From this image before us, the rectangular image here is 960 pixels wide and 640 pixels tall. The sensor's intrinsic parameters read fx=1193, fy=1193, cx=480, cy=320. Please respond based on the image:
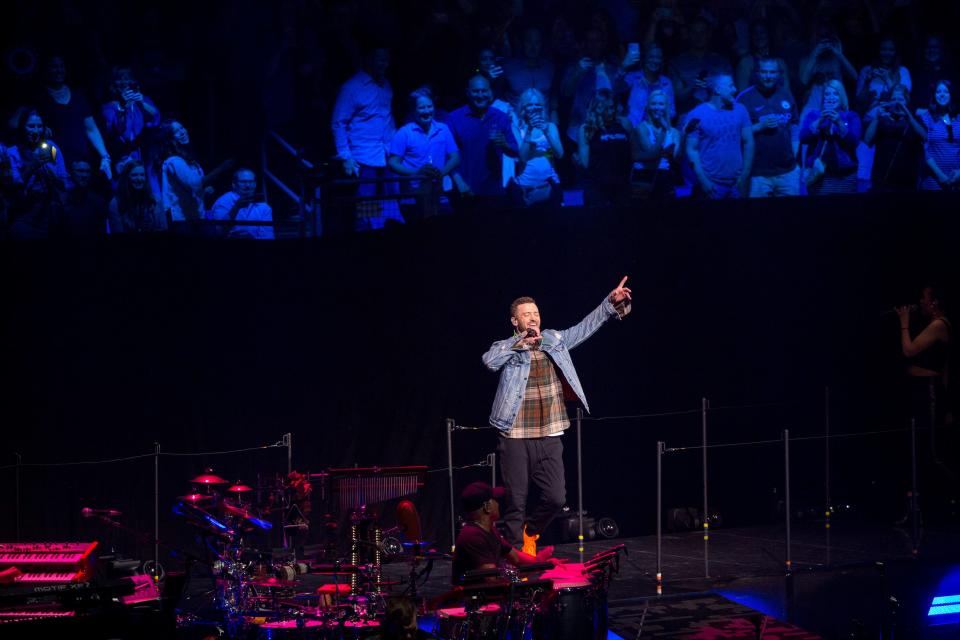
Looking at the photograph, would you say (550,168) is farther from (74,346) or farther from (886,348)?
(74,346)

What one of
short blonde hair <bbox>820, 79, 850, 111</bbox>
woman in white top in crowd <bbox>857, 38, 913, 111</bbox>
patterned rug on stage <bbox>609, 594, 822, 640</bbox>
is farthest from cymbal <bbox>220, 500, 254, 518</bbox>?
woman in white top in crowd <bbox>857, 38, 913, 111</bbox>

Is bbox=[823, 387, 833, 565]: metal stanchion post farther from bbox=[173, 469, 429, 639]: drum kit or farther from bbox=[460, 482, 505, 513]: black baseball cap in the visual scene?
bbox=[460, 482, 505, 513]: black baseball cap

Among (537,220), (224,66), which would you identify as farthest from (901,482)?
(224,66)

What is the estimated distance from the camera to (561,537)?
10273 mm

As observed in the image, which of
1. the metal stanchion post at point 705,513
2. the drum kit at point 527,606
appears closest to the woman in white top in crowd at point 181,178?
the metal stanchion post at point 705,513

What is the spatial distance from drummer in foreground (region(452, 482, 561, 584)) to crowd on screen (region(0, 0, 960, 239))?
13.9ft

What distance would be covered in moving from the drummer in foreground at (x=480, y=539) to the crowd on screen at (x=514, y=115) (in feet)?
13.9

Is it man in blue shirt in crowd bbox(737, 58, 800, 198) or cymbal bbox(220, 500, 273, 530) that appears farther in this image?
man in blue shirt in crowd bbox(737, 58, 800, 198)

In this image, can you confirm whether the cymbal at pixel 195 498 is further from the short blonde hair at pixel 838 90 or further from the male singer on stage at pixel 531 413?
the short blonde hair at pixel 838 90

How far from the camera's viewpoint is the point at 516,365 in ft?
27.5

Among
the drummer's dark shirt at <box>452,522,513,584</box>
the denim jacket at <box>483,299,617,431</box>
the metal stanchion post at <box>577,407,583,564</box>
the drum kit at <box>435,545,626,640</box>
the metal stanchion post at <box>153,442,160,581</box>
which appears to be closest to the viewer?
the drum kit at <box>435,545,626,640</box>

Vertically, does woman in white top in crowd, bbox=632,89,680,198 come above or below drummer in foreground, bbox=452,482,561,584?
above

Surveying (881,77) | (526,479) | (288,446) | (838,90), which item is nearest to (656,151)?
(838,90)

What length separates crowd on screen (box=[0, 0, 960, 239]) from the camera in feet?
35.7
